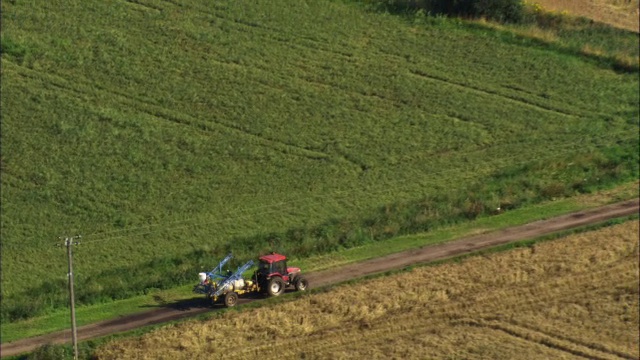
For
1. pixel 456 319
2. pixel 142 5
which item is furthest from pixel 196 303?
pixel 142 5

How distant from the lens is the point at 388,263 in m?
51.1

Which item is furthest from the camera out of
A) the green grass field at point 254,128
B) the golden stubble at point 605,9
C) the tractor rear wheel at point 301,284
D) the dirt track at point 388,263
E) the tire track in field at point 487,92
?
the golden stubble at point 605,9

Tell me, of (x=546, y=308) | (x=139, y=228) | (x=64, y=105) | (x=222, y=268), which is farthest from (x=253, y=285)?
(x=64, y=105)

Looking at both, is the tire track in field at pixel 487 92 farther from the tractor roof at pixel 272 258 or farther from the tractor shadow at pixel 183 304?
the tractor shadow at pixel 183 304

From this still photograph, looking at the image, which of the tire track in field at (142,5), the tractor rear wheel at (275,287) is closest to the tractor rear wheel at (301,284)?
the tractor rear wheel at (275,287)

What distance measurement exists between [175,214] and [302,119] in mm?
7875

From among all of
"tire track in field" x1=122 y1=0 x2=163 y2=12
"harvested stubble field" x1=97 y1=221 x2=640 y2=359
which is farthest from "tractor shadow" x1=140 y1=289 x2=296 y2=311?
"tire track in field" x1=122 y1=0 x2=163 y2=12

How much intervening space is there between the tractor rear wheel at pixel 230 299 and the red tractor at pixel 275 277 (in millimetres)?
1043

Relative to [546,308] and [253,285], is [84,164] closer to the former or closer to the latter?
[253,285]

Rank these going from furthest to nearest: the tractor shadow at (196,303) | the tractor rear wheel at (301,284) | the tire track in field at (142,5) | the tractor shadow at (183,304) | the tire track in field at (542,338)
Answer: the tire track in field at (142,5) < the tractor rear wheel at (301,284) < the tractor shadow at (183,304) < the tractor shadow at (196,303) < the tire track in field at (542,338)

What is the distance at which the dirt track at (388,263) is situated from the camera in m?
46.9

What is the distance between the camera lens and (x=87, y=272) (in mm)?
50531

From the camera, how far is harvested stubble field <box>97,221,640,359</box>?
45281mm

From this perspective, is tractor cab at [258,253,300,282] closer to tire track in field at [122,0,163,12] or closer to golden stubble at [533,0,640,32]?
tire track in field at [122,0,163,12]
